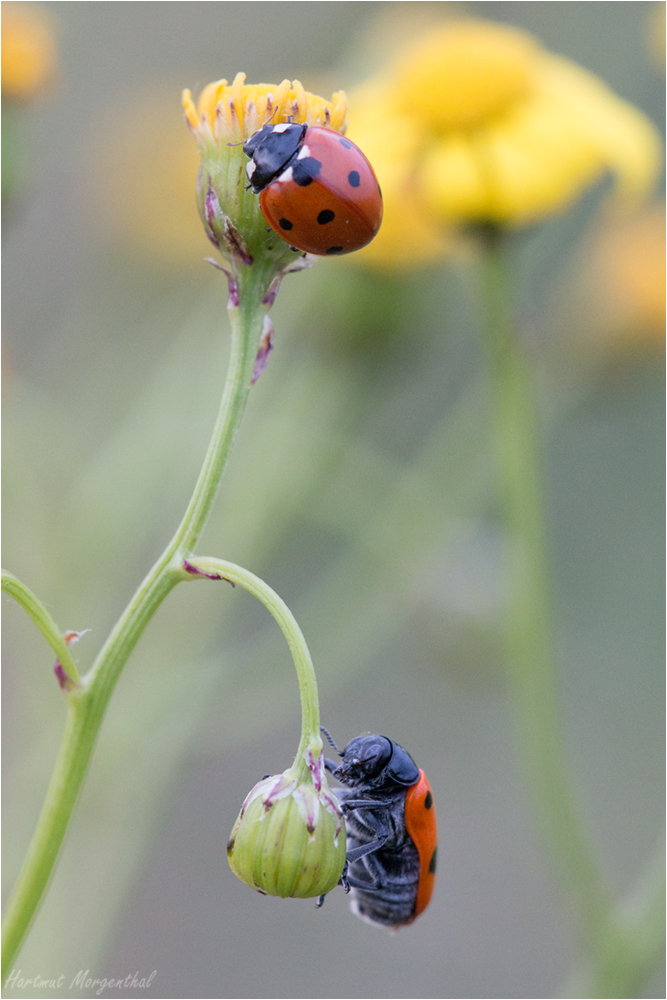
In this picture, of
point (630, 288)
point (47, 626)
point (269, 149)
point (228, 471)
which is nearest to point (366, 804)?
point (47, 626)

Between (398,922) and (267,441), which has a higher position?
(267,441)

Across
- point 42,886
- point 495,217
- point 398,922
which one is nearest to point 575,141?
point 495,217

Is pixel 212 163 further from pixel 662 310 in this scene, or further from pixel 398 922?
pixel 662 310

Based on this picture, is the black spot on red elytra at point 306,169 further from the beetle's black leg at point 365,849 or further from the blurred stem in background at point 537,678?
the blurred stem in background at point 537,678

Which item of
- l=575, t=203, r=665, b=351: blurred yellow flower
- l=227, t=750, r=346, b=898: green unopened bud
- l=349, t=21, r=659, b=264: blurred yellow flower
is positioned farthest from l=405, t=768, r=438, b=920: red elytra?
l=575, t=203, r=665, b=351: blurred yellow flower

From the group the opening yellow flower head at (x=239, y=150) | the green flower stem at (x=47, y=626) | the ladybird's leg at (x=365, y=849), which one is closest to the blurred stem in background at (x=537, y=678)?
the ladybird's leg at (x=365, y=849)

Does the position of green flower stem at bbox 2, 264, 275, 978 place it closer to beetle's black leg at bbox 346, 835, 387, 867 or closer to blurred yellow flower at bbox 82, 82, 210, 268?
A: beetle's black leg at bbox 346, 835, 387, 867
